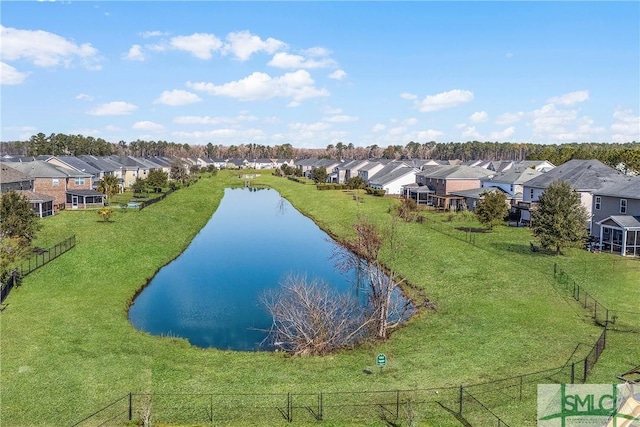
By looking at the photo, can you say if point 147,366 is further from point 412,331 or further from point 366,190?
point 366,190

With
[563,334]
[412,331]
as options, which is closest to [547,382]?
[563,334]

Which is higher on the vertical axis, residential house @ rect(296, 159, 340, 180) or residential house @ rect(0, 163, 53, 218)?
residential house @ rect(296, 159, 340, 180)

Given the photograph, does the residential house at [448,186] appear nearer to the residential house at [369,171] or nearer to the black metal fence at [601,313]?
the residential house at [369,171]

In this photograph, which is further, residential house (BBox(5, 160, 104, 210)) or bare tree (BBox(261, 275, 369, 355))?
residential house (BBox(5, 160, 104, 210))

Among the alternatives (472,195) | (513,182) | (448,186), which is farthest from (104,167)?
(513,182)

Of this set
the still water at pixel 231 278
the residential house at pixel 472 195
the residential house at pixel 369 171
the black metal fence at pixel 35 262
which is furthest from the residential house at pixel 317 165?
the black metal fence at pixel 35 262

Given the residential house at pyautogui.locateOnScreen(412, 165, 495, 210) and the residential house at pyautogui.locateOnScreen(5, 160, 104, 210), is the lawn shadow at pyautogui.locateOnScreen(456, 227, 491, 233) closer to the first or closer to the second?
the residential house at pyautogui.locateOnScreen(412, 165, 495, 210)

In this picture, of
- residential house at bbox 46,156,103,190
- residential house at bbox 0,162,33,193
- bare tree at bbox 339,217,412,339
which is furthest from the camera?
residential house at bbox 46,156,103,190

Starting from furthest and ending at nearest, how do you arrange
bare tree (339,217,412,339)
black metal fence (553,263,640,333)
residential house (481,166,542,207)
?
1. residential house (481,166,542,207)
2. bare tree (339,217,412,339)
3. black metal fence (553,263,640,333)

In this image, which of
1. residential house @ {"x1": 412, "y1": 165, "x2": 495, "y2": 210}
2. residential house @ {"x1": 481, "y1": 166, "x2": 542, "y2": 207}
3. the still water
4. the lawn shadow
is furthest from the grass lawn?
residential house @ {"x1": 412, "y1": 165, "x2": 495, "y2": 210}
